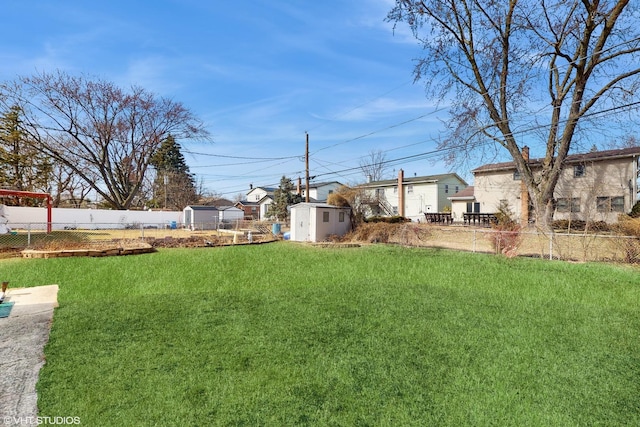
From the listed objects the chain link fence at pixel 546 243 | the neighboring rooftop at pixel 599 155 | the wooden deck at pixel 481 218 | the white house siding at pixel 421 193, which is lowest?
the chain link fence at pixel 546 243

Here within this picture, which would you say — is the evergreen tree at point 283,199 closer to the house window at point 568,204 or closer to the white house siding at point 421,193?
the white house siding at point 421,193

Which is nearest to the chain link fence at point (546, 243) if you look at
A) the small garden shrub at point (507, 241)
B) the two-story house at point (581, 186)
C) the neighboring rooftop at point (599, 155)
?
the small garden shrub at point (507, 241)

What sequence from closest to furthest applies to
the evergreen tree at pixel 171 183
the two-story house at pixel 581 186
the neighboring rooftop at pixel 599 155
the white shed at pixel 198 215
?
the neighboring rooftop at pixel 599 155 → the two-story house at pixel 581 186 → the white shed at pixel 198 215 → the evergreen tree at pixel 171 183

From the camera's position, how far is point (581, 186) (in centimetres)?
2364

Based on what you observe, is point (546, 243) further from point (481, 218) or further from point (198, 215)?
point (198, 215)

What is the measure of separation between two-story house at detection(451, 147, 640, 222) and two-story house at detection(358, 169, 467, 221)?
5.76 metres

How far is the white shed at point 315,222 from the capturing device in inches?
701

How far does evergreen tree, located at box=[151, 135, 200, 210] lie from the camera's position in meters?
44.2

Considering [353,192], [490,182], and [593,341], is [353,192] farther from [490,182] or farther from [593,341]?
[593,341]

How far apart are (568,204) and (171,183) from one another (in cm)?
4292

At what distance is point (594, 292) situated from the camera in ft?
23.6

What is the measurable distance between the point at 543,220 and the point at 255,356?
15.8 meters

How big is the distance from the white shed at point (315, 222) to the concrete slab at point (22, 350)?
1228cm

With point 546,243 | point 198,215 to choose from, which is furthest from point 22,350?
point 198,215
